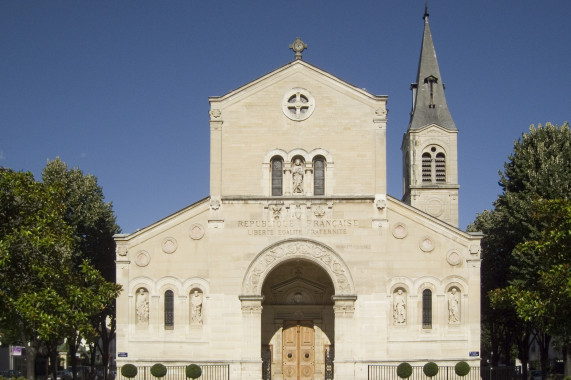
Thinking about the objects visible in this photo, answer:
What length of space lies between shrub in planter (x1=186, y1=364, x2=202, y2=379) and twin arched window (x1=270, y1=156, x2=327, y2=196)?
9406 mm

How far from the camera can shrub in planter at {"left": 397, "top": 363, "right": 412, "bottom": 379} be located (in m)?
36.2

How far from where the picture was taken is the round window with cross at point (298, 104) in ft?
131

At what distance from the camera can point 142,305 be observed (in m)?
38.5

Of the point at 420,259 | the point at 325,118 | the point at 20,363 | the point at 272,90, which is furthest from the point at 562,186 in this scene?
the point at 20,363

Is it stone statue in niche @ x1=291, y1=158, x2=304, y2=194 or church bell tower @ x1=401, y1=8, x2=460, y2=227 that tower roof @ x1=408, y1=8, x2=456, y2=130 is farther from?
stone statue in niche @ x1=291, y1=158, x2=304, y2=194

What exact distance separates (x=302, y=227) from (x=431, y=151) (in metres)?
23.1

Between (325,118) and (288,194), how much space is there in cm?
442

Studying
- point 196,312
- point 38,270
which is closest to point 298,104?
point 196,312

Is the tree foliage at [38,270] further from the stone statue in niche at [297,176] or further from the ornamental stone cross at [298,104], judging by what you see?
the ornamental stone cross at [298,104]

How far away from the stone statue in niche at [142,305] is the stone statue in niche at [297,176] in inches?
357

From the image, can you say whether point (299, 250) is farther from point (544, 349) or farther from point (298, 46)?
point (544, 349)

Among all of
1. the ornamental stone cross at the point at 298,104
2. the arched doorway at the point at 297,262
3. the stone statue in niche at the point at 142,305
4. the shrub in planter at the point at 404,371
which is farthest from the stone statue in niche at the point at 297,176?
the shrub in planter at the point at 404,371

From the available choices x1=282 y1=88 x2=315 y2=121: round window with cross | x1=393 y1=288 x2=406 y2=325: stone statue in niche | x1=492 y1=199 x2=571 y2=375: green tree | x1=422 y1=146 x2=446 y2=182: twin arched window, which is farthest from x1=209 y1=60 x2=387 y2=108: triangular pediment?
x1=422 y1=146 x2=446 y2=182: twin arched window

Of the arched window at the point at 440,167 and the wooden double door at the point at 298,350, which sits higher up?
the arched window at the point at 440,167
